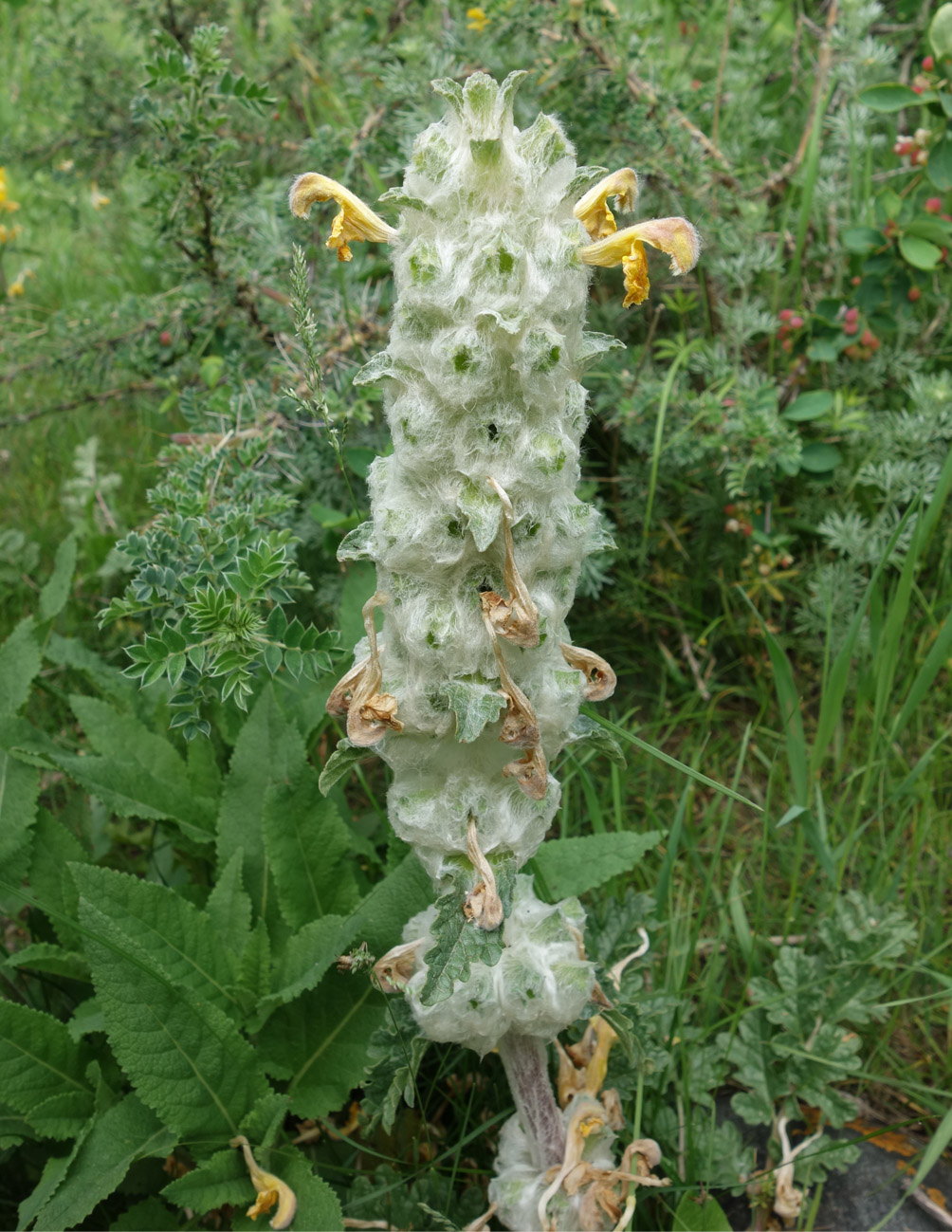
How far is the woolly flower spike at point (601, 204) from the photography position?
3.82 ft

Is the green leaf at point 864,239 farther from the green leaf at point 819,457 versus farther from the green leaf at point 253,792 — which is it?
the green leaf at point 253,792

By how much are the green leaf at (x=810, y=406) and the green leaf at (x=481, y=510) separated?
5.27 feet

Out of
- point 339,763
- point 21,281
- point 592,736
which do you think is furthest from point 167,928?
point 21,281

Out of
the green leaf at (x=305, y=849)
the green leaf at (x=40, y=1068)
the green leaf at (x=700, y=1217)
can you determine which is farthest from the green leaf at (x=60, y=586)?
the green leaf at (x=700, y=1217)

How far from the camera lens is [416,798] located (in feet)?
4.23

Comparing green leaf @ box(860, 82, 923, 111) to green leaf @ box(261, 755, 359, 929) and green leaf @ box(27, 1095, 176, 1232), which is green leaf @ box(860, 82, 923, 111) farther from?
green leaf @ box(27, 1095, 176, 1232)

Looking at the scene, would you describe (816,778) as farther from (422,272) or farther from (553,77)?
(553,77)

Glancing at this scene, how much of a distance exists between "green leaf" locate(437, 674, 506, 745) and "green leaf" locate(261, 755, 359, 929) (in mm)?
760

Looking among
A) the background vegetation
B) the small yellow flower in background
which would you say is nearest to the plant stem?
the background vegetation

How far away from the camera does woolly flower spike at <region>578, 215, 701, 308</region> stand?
1.11 meters

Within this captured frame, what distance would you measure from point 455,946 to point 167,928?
724 millimetres

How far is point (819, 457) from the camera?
2549mm

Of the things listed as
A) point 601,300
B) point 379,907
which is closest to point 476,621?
point 379,907

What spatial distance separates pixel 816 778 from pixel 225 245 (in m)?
1.95
